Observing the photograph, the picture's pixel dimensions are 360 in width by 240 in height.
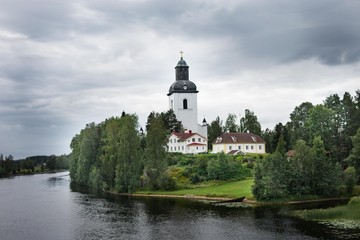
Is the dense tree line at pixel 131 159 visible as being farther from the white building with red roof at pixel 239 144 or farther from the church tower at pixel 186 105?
the church tower at pixel 186 105

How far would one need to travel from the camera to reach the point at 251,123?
447 ft

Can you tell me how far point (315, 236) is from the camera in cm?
4322

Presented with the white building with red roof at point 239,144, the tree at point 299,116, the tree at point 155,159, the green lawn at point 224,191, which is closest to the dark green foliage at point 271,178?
the green lawn at point 224,191

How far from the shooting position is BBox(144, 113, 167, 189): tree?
3374 inches

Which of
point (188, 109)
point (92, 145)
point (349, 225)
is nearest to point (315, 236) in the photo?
point (349, 225)

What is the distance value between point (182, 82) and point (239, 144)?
1151 inches

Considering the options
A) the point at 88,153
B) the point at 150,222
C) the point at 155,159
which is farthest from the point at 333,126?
the point at 150,222

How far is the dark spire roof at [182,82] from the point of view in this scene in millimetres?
133750

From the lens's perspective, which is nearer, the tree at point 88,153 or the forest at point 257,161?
the forest at point 257,161

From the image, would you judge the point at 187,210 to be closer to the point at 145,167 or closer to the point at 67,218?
the point at 67,218

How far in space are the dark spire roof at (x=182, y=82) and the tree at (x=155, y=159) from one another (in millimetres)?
45659

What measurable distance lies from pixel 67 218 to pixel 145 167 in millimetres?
31297

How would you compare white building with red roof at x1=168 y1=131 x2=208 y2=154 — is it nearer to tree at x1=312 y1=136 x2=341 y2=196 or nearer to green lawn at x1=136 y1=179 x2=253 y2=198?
green lawn at x1=136 y1=179 x2=253 y2=198

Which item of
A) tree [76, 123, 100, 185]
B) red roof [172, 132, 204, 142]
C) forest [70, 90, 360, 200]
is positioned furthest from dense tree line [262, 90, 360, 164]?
tree [76, 123, 100, 185]
